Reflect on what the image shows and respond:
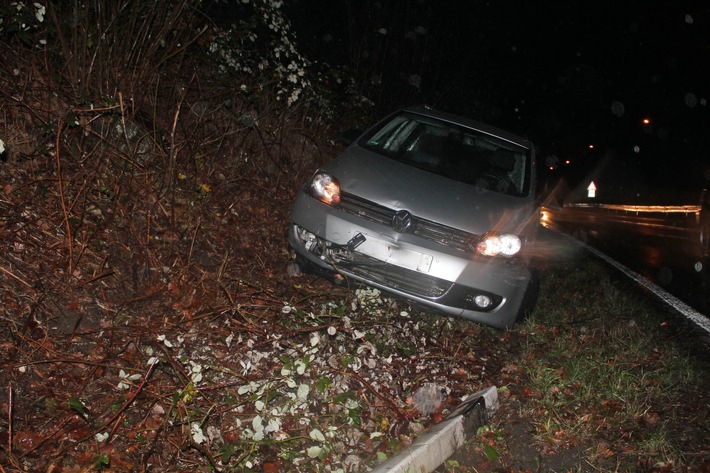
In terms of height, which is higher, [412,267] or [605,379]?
[412,267]

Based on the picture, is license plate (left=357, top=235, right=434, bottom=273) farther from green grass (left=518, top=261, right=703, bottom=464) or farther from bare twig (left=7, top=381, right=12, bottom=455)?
bare twig (left=7, top=381, right=12, bottom=455)

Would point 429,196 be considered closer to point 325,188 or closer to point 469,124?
point 325,188

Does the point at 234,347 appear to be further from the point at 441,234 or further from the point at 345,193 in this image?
the point at 441,234

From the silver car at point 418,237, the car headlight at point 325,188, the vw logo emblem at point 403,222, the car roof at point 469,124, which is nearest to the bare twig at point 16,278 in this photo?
the silver car at point 418,237

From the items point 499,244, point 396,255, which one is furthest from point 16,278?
point 499,244

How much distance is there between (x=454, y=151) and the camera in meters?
5.36

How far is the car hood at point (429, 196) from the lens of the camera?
163 inches

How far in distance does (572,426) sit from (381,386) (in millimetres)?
1154

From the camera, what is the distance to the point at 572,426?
11.1ft

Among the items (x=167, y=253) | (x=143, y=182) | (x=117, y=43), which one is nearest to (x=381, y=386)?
(x=167, y=253)

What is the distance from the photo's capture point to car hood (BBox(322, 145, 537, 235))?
4137mm

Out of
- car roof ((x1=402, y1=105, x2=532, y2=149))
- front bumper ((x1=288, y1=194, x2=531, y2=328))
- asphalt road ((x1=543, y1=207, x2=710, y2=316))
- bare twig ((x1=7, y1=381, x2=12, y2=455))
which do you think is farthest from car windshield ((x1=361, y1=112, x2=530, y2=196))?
bare twig ((x1=7, y1=381, x2=12, y2=455))

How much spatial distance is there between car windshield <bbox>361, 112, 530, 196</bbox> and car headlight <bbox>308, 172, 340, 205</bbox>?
0.89m

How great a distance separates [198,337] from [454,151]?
2980 mm
